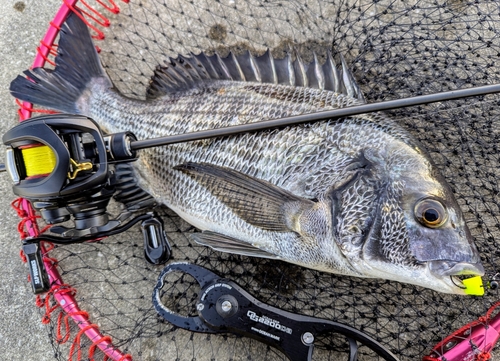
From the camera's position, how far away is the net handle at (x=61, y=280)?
65.7 inches

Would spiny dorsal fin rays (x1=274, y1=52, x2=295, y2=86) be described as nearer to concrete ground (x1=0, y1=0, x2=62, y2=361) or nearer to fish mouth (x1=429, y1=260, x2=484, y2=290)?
fish mouth (x1=429, y1=260, x2=484, y2=290)

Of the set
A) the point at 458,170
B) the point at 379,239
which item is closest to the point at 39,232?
Result: the point at 379,239

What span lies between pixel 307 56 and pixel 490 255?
1.31m

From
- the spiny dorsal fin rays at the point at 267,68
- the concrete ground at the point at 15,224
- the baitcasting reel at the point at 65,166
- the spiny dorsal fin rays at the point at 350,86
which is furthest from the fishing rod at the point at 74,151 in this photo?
the concrete ground at the point at 15,224

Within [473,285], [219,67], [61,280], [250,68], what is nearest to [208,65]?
[219,67]

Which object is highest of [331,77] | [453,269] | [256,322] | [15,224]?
[331,77]

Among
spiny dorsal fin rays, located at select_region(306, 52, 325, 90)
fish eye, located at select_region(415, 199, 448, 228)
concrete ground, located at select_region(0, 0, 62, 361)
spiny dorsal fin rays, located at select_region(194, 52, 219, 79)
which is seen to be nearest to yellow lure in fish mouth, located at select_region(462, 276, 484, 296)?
fish eye, located at select_region(415, 199, 448, 228)

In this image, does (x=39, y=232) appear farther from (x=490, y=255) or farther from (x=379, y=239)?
(x=490, y=255)

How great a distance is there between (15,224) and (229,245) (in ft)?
4.03

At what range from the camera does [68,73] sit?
72.0 inches

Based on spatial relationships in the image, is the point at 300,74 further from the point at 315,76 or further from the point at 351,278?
the point at 351,278

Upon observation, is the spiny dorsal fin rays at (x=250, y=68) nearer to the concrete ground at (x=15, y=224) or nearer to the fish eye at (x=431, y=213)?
the fish eye at (x=431, y=213)

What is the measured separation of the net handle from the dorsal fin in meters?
0.54

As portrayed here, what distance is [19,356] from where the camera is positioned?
192 cm
